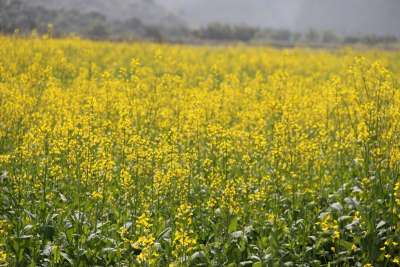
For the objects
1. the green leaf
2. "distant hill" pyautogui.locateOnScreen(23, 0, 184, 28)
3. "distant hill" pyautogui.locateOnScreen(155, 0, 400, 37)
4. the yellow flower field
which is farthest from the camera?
"distant hill" pyautogui.locateOnScreen(155, 0, 400, 37)

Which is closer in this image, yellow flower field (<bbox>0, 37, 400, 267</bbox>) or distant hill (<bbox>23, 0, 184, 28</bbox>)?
yellow flower field (<bbox>0, 37, 400, 267</bbox>)

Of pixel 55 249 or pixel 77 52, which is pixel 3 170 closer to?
pixel 55 249

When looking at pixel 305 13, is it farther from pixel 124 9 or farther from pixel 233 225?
pixel 233 225

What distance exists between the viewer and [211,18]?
139625 millimetres

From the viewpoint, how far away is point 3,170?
724 centimetres

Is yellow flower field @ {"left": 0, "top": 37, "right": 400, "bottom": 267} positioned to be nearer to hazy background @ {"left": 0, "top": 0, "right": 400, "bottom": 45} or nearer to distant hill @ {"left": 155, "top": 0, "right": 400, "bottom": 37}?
hazy background @ {"left": 0, "top": 0, "right": 400, "bottom": 45}

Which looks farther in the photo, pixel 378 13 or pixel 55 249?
pixel 378 13

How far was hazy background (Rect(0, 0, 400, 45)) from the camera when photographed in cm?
3447

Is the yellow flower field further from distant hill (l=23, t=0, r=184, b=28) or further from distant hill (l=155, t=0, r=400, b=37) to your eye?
distant hill (l=155, t=0, r=400, b=37)

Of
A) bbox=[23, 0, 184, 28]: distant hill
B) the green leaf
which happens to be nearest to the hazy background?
bbox=[23, 0, 184, 28]: distant hill

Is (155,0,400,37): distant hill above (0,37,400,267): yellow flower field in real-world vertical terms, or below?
above

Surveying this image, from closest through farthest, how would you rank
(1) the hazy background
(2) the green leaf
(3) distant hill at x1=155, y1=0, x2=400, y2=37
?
(2) the green leaf, (1) the hazy background, (3) distant hill at x1=155, y1=0, x2=400, y2=37

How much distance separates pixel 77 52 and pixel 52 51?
2.01 m

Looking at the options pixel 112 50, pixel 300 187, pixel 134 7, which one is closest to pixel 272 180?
pixel 300 187
